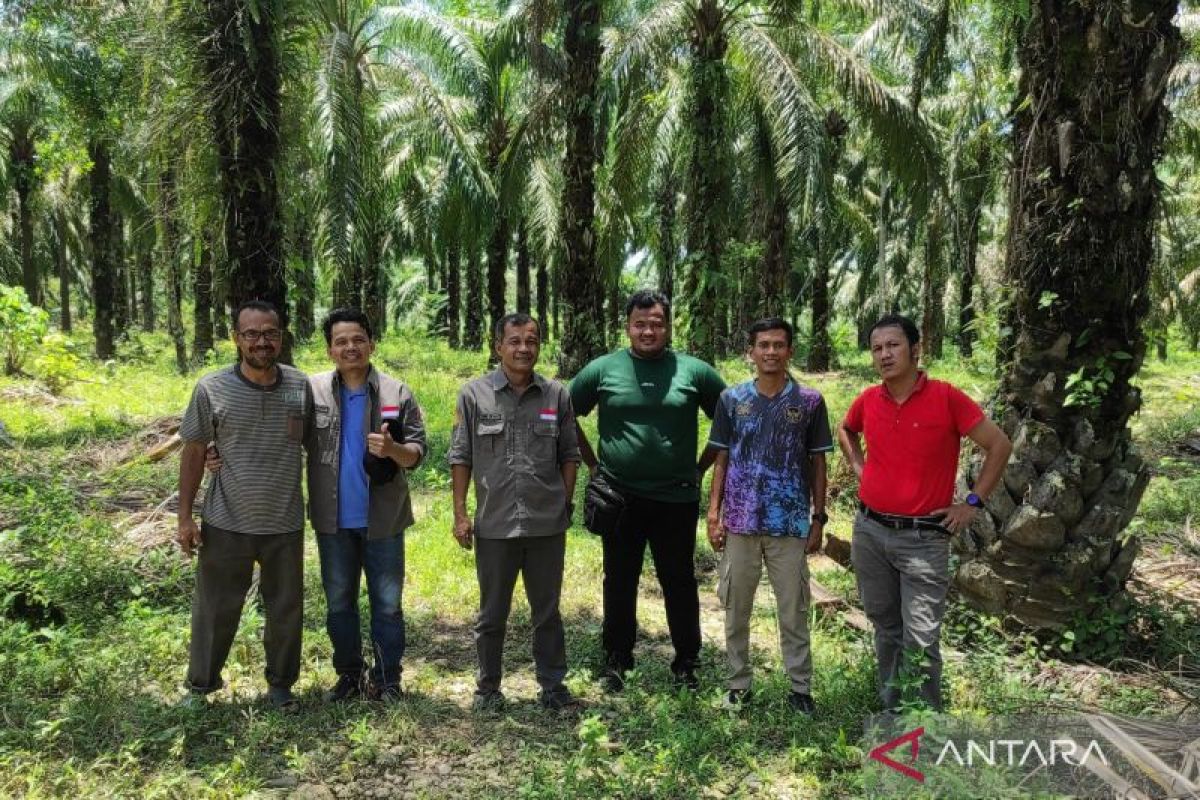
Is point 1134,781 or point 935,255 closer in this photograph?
point 1134,781

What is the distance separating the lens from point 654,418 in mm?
4121

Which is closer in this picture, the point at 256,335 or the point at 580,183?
the point at 256,335

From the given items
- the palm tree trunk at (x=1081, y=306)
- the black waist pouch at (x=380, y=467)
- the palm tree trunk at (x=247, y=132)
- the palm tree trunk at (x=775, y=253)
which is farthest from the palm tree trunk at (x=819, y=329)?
the black waist pouch at (x=380, y=467)

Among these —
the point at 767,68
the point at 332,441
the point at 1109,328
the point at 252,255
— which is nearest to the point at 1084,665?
the point at 1109,328

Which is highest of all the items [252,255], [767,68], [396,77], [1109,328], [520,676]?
[396,77]

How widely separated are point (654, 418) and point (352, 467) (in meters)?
1.53

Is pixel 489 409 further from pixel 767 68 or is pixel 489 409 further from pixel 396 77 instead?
pixel 396 77

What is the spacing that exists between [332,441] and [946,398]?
9.56 ft

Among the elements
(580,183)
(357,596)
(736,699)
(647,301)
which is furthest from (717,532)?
(580,183)

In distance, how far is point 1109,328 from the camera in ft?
14.9

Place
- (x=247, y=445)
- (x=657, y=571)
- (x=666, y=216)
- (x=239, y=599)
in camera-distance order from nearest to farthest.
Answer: (x=247, y=445) → (x=239, y=599) → (x=657, y=571) → (x=666, y=216)

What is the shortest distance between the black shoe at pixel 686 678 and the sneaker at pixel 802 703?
534 mm

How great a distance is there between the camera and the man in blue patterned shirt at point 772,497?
12.7 feet

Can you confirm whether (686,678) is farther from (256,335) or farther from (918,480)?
(256,335)
